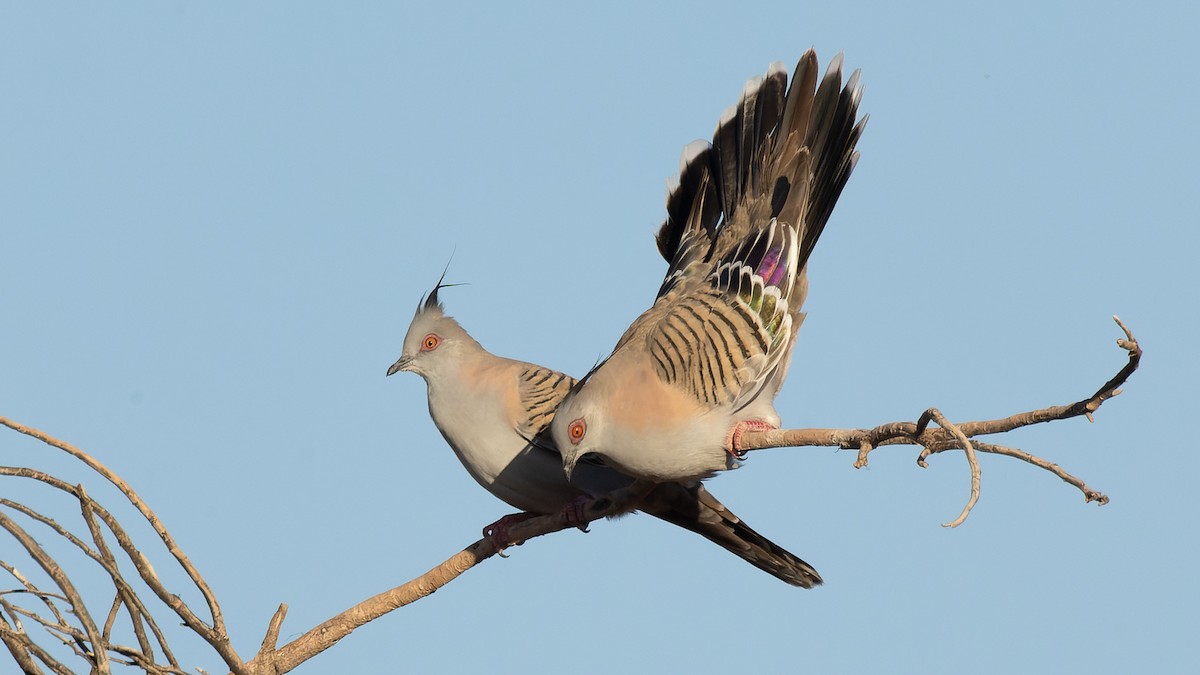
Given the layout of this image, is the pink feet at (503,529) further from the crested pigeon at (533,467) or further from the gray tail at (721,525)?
the gray tail at (721,525)

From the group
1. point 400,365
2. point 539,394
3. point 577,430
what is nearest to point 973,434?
→ point 577,430

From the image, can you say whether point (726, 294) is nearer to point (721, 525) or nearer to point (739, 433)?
point (739, 433)

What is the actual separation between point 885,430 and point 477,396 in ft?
9.83

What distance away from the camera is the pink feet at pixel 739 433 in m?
5.14

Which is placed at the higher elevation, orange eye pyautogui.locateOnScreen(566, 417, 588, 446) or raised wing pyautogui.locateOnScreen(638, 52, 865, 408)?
raised wing pyautogui.locateOnScreen(638, 52, 865, 408)

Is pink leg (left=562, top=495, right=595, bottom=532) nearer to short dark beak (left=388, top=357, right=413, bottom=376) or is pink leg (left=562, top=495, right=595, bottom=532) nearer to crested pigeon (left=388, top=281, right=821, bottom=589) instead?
crested pigeon (left=388, top=281, right=821, bottom=589)

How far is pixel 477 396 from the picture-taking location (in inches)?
250

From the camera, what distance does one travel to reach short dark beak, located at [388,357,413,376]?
6.85 meters

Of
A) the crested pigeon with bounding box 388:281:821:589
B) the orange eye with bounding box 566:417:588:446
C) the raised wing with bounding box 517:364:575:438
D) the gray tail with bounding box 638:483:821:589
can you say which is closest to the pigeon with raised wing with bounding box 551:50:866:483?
the orange eye with bounding box 566:417:588:446

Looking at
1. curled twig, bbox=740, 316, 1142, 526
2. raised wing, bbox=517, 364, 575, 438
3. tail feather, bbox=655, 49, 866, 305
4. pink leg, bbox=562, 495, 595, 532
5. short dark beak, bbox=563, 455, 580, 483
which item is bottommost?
curled twig, bbox=740, 316, 1142, 526

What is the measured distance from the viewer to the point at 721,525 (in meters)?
6.04

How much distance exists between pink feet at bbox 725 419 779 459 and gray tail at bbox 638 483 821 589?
0.69 meters

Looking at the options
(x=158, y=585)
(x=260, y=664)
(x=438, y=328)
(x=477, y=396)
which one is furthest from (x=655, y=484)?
(x=158, y=585)

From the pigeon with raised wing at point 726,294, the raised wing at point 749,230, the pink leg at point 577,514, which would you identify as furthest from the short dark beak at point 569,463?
the raised wing at point 749,230
